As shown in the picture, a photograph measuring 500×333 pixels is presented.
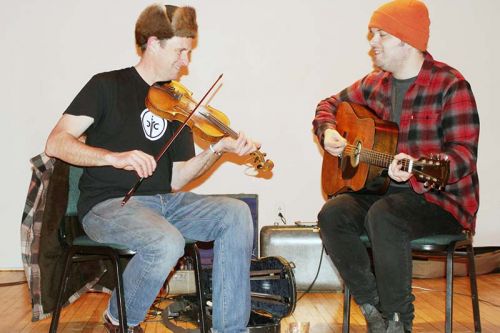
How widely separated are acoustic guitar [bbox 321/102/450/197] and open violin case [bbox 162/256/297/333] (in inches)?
16.0

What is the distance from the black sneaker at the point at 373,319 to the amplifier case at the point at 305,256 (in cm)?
116

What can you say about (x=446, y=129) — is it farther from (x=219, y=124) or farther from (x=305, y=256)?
(x=305, y=256)

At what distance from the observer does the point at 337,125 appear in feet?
9.61

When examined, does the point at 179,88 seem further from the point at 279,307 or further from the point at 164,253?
the point at 279,307

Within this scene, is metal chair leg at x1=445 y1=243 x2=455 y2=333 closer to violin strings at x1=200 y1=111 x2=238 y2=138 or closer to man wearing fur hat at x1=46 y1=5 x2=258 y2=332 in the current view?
man wearing fur hat at x1=46 y1=5 x2=258 y2=332

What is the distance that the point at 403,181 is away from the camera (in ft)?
8.21

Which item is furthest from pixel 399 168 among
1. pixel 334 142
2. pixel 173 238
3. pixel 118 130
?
pixel 118 130

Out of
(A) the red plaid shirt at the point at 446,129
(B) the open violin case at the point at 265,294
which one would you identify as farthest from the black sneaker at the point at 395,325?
(B) the open violin case at the point at 265,294

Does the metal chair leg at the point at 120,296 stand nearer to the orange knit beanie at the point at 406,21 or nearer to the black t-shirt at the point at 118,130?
the black t-shirt at the point at 118,130

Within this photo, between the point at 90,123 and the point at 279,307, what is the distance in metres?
1.13

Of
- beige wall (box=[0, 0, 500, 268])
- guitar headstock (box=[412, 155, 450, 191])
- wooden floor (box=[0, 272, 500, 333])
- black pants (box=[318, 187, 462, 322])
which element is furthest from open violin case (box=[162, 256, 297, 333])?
beige wall (box=[0, 0, 500, 268])

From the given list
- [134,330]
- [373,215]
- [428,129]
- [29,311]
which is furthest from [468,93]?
[29,311]

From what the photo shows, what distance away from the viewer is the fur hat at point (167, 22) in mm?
2547

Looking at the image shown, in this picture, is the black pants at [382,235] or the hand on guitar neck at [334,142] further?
the hand on guitar neck at [334,142]
